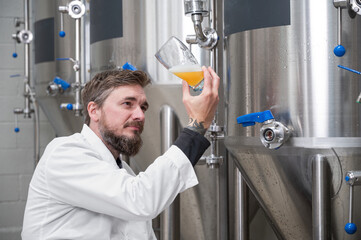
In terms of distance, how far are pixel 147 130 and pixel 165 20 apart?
0.38 meters

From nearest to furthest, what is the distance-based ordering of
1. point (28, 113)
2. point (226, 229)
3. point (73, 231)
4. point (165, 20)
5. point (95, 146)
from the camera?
point (73, 231) < point (95, 146) < point (165, 20) < point (226, 229) < point (28, 113)

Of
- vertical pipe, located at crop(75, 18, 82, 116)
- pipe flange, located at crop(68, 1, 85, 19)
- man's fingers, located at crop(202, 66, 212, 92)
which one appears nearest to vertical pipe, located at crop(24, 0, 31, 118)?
vertical pipe, located at crop(75, 18, 82, 116)

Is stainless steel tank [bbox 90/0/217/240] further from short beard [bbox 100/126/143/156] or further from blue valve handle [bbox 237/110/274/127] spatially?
short beard [bbox 100/126/143/156]

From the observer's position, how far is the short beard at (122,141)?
3.89 ft

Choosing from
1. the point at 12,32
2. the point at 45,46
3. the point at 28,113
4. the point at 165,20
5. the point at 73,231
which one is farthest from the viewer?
the point at 12,32

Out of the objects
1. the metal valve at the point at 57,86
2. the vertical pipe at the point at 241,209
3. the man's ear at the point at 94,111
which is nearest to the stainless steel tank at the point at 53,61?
the metal valve at the point at 57,86

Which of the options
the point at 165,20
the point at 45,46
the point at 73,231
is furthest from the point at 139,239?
the point at 45,46

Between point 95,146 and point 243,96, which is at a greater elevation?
point 243,96

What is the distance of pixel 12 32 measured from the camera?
3143 millimetres

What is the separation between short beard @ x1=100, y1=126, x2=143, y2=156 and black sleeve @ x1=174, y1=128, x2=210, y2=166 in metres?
0.17

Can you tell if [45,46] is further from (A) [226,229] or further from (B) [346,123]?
(B) [346,123]

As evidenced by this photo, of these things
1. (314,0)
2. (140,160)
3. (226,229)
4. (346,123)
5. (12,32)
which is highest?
(12,32)

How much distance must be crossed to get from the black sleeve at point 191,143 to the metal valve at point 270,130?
259 millimetres

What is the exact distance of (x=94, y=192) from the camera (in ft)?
3.41
